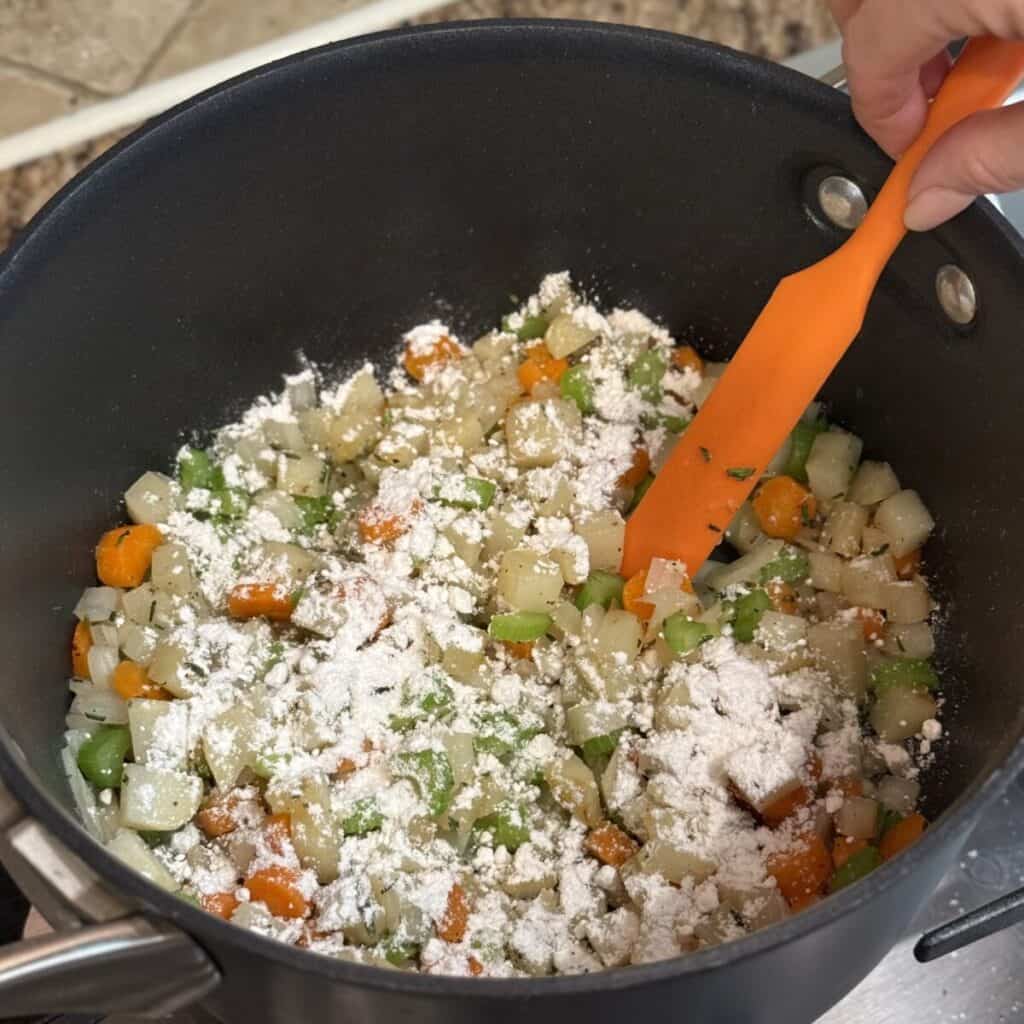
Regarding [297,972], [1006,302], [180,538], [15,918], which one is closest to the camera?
[297,972]

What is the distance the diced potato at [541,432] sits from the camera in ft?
4.43

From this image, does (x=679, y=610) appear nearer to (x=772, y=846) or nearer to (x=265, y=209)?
(x=772, y=846)

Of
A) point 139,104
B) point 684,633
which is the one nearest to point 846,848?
point 684,633

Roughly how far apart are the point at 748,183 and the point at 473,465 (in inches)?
16.4

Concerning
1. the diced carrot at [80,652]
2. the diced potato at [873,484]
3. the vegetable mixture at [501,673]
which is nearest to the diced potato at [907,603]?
the vegetable mixture at [501,673]

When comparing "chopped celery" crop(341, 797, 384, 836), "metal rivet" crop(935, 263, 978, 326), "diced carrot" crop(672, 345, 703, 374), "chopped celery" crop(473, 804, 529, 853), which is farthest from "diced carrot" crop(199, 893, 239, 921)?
"metal rivet" crop(935, 263, 978, 326)

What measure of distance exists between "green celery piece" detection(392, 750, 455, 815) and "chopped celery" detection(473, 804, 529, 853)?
0.04 m

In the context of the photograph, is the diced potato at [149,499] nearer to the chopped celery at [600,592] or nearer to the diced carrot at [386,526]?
the diced carrot at [386,526]

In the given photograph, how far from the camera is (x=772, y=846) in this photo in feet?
3.69

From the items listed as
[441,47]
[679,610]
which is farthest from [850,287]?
[441,47]

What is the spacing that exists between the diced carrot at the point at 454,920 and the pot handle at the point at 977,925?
39 cm

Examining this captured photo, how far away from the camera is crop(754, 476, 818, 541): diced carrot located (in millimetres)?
1333

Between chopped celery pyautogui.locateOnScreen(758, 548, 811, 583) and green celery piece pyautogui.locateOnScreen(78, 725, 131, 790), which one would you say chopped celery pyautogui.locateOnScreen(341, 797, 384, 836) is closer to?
Answer: green celery piece pyautogui.locateOnScreen(78, 725, 131, 790)

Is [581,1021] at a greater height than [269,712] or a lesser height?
lesser
